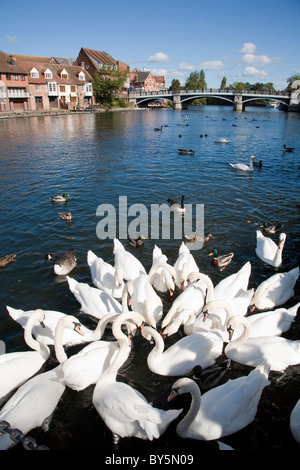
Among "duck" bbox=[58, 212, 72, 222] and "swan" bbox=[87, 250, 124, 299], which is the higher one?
"duck" bbox=[58, 212, 72, 222]

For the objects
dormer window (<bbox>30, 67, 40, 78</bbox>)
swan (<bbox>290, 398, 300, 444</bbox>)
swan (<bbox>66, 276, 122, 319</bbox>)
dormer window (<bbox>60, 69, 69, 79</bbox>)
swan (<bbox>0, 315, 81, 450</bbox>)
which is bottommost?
swan (<bbox>290, 398, 300, 444</bbox>)

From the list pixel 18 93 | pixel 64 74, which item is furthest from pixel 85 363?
pixel 64 74

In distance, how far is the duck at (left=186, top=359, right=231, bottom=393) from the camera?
20.1 feet

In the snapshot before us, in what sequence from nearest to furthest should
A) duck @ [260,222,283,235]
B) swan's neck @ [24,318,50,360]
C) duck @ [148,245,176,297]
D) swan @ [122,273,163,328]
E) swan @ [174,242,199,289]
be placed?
swan's neck @ [24,318,50,360], swan @ [122,273,163,328], duck @ [148,245,176,297], swan @ [174,242,199,289], duck @ [260,222,283,235]

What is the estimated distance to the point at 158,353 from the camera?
21.3 feet

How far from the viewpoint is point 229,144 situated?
37.1 metres

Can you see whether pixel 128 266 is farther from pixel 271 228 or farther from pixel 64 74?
pixel 64 74

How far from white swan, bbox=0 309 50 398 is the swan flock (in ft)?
0.06

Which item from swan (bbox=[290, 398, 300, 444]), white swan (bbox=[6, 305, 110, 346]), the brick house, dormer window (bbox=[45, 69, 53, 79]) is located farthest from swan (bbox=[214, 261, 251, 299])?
dormer window (bbox=[45, 69, 53, 79])

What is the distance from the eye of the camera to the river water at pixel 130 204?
18.2 ft

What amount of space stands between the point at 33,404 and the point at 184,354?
3008mm

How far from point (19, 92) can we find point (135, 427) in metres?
76.3

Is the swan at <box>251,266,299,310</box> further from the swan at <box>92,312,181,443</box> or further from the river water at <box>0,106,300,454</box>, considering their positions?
the swan at <box>92,312,181,443</box>

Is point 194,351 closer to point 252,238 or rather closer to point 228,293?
point 228,293
